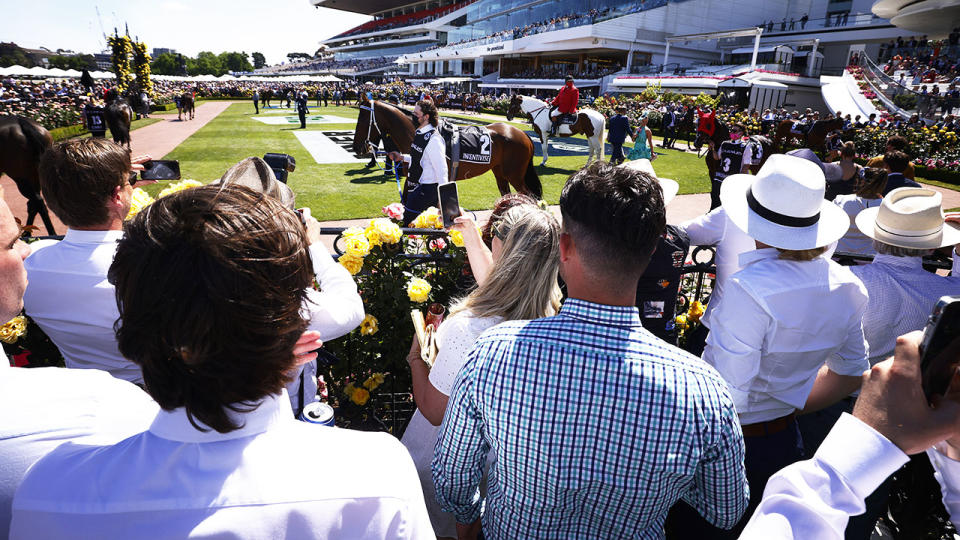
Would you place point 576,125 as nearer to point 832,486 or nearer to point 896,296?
point 896,296

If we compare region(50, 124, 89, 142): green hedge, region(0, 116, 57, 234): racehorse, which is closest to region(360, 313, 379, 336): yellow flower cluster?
region(0, 116, 57, 234): racehorse

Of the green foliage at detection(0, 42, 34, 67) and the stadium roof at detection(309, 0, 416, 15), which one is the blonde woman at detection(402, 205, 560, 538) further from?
the green foliage at detection(0, 42, 34, 67)

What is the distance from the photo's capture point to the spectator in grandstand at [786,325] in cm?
193

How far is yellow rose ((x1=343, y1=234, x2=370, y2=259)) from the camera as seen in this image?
284cm

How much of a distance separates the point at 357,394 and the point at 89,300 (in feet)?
4.80

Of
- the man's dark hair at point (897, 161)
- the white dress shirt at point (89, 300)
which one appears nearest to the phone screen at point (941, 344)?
the white dress shirt at point (89, 300)

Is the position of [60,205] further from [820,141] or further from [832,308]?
[820,141]

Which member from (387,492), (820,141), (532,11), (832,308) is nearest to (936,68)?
(820,141)

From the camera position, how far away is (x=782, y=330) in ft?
6.34

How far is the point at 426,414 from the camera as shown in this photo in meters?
1.97

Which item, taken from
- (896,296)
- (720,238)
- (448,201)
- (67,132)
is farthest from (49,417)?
(67,132)

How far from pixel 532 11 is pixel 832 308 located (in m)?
76.0

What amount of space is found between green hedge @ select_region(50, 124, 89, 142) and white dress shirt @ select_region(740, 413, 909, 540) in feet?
76.9

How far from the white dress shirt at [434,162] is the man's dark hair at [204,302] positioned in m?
5.76
